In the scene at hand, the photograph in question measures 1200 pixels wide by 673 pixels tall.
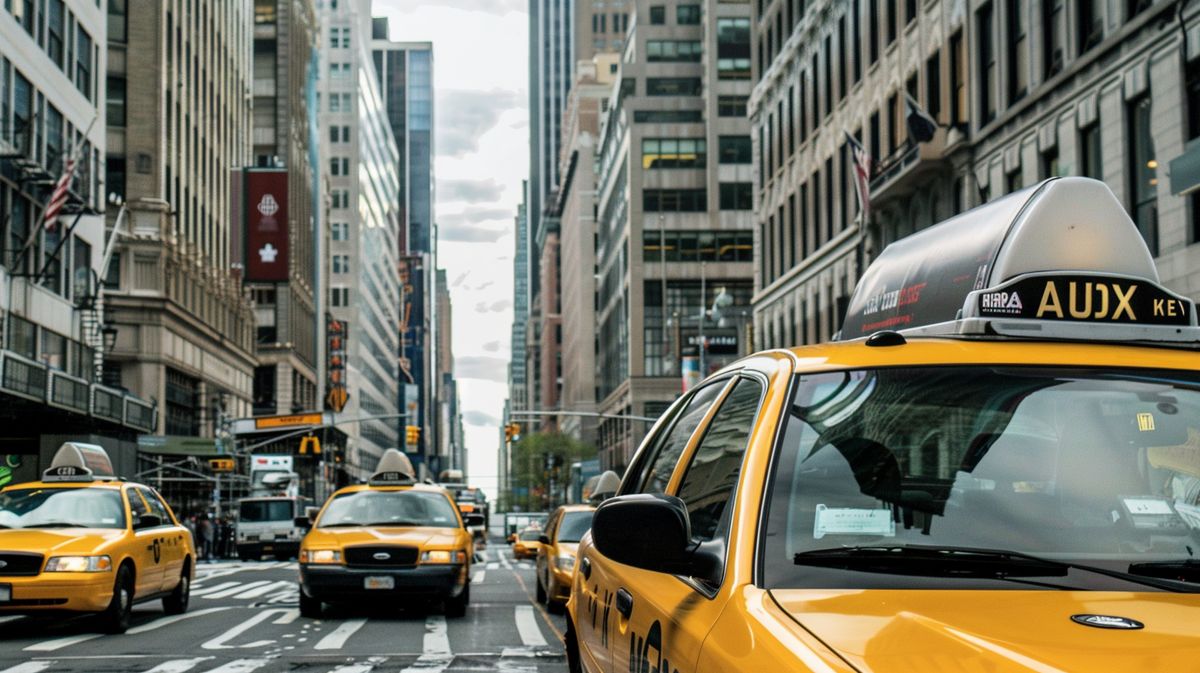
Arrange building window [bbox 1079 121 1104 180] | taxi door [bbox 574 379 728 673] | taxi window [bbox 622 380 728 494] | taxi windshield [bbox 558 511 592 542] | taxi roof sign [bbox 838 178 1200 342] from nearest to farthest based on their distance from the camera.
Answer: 1. taxi roof sign [bbox 838 178 1200 342]
2. taxi door [bbox 574 379 728 673]
3. taxi window [bbox 622 380 728 494]
4. taxi windshield [bbox 558 511 592 542]
5. building window [bbox 1079 121 1104 180]

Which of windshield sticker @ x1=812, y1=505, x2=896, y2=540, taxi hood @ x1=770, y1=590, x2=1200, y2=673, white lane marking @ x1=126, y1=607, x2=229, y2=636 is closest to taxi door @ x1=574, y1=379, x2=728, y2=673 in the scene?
windshield sticker @ x1=812, y1=505, x2=896, y2=540

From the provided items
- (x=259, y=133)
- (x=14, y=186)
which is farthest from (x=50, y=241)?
(x=259, y=133)

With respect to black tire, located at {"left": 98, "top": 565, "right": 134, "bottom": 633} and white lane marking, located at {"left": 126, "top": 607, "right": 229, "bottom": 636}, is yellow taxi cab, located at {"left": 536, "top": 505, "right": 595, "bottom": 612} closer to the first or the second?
white lane marking, located at {"left": 126, "top": 607, "right": 229, "bottom": 636}

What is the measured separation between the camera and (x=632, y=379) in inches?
3743

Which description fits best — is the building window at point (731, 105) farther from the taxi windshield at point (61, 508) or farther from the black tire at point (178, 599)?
the taxi windshield at point (61, 508)

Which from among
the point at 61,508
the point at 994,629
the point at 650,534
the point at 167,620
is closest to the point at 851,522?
the point at 650,534

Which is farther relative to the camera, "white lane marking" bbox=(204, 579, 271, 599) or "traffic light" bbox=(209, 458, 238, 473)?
"traffic light" bbox=(209, 458, 238, 473)

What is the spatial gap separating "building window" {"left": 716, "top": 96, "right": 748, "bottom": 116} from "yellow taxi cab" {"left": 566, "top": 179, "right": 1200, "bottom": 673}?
90.8 metres

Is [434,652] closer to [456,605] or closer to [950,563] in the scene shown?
[456,605]

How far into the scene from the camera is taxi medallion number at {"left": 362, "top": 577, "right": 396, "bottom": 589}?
16.3 m

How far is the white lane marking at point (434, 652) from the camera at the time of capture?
1141 cm

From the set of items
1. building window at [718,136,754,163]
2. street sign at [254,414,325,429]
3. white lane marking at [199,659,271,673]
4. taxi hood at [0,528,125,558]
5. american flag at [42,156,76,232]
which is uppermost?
building window at [718,136,754,163]

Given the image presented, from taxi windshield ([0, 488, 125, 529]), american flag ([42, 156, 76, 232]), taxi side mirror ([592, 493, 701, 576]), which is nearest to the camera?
taxi side mirror ([592, 493, 701, 576])

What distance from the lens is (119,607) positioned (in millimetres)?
14602
